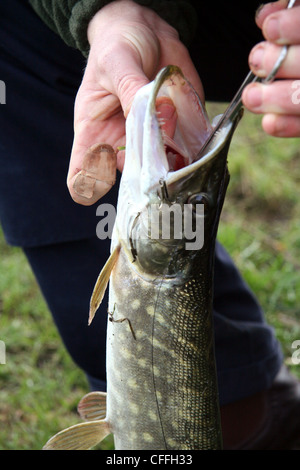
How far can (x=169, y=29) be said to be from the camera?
1792 millimetres

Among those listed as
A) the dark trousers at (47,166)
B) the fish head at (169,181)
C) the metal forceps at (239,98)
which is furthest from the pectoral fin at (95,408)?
the metal forceps at (239,98)

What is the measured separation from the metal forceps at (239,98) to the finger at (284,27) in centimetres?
2

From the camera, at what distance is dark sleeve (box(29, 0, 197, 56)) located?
1.72 m

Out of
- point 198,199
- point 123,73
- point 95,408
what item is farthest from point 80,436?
point 123,73

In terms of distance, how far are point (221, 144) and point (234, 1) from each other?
1081mm

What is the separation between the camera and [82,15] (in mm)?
1717

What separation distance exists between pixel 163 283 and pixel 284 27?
69 cm

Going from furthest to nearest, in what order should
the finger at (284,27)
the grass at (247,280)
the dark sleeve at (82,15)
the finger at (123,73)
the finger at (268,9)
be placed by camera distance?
the grass at (247,280) < the dark sleeve at (82,15) < the finger at (123,73) < the finger at (268,9) < the finger at (284,27)

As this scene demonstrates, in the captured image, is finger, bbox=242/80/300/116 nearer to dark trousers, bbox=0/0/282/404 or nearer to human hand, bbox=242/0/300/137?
human hand, bbox=242/0/300/137

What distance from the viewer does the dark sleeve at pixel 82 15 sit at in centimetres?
172

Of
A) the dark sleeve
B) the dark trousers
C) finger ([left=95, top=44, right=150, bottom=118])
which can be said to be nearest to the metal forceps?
finger ([left=95, top=44, right=150, bottom=118])

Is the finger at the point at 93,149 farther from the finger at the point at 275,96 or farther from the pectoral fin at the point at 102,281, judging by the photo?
the finger at the point at 275,96

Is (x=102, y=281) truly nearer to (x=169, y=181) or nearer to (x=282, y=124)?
(x=169, y=181)

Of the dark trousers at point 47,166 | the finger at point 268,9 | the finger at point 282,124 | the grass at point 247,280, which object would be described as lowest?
the grass at point 247,280
